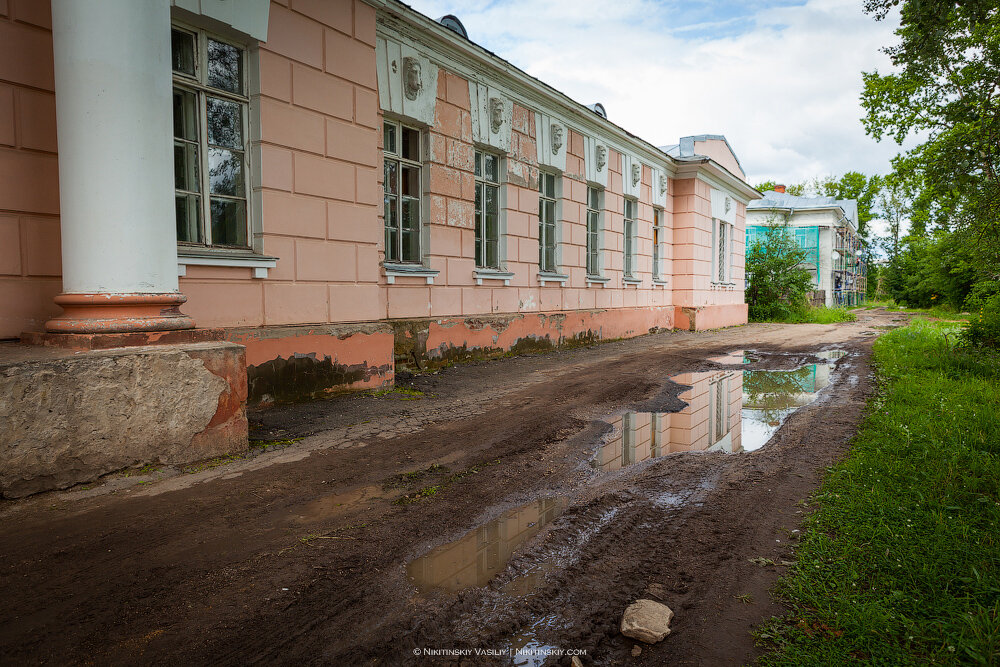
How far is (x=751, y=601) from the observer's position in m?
2.27

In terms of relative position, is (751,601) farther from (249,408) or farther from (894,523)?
(249,408)

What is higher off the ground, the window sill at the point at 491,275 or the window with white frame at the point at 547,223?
the window with white frame at the point at 547,223

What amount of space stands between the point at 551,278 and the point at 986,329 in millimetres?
6997

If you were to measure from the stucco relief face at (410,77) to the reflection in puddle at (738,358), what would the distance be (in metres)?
6.34

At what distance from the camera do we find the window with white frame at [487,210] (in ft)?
31.1

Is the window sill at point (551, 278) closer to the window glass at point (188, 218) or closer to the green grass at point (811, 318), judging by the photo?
the window glass at point (188, 218)

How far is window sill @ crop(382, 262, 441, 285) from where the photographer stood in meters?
7.52

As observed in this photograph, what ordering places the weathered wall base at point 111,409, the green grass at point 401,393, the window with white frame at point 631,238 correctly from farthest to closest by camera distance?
the window with white frame at point 631,238
the green grass at point 401,393
the weathered wall base at point 111,409

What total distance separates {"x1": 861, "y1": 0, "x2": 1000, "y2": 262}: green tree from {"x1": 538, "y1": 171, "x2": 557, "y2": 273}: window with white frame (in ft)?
18.3

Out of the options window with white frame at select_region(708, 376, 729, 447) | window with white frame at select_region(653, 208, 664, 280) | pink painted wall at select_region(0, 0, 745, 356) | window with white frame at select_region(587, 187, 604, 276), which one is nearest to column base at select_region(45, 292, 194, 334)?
pink painted wall at select_region(0, 0, 745, 356)

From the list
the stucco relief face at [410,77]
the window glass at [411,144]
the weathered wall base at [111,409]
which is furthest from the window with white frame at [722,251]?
the weathered wall base at [111,409]

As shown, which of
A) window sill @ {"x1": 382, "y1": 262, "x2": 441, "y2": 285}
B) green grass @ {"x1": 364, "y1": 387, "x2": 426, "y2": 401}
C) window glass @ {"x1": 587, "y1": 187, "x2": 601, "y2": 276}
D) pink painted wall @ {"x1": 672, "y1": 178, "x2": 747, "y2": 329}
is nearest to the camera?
green grass @ {"x1": 364, "y1": 387, "x2": 426, "y2": 401}

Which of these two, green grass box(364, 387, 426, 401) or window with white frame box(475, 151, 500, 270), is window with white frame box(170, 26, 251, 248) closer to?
green grass box(364, 387, 426, 401)

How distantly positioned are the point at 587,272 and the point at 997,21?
7.36 metres
